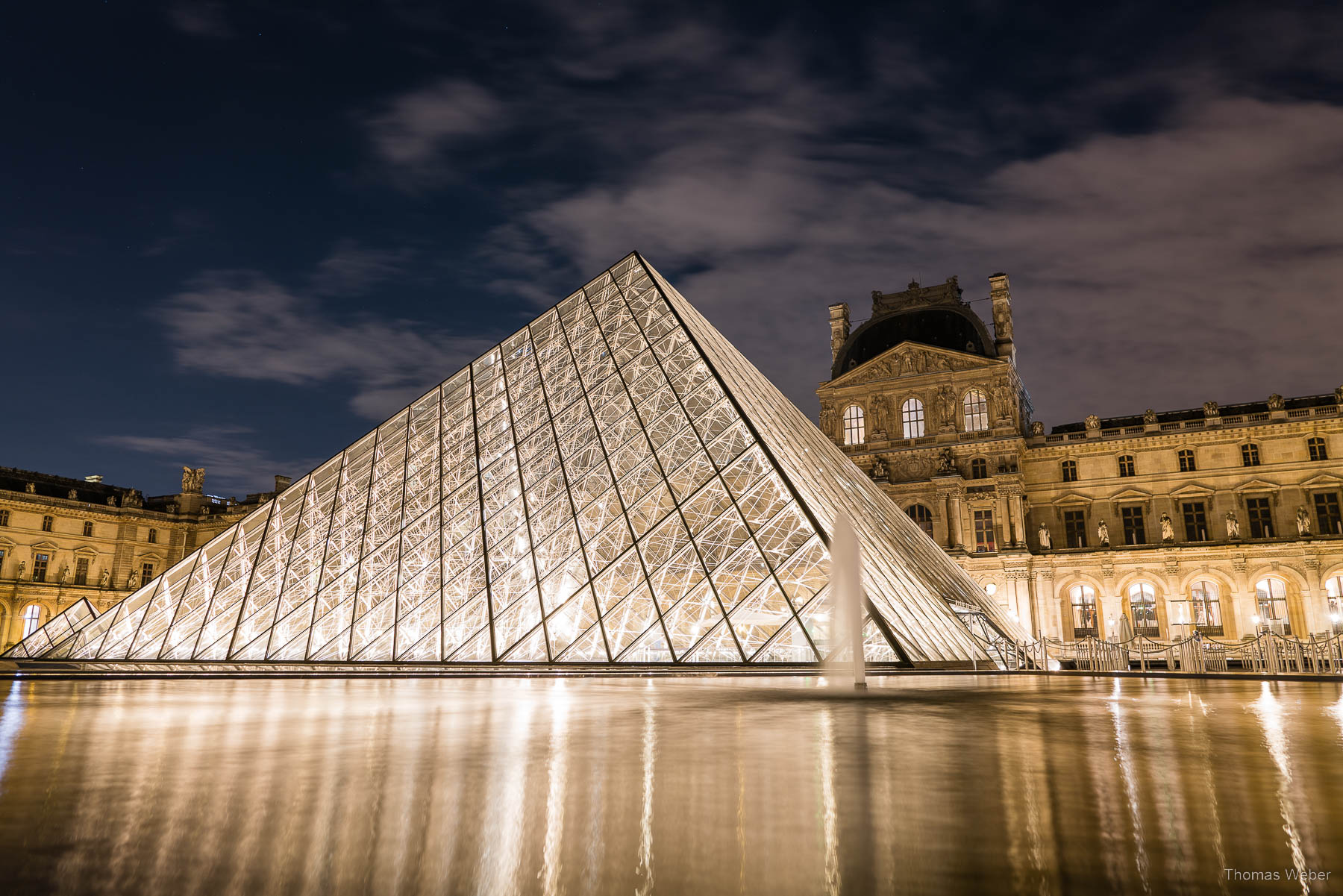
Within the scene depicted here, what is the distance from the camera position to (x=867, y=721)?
5.17 metres

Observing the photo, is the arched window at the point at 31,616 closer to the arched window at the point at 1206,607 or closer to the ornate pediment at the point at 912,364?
the ornate pediment at the point at 912,364

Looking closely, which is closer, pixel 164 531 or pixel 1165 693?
pixel 1165 693

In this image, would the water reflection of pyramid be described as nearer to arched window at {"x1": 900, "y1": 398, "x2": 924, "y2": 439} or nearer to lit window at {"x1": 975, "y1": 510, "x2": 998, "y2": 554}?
lit window at {"x1": 975, "y1": 510, "x2": 998, "y2": 554}

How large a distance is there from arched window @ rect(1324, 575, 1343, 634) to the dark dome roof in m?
17.9

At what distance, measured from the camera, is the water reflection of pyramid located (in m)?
13.2

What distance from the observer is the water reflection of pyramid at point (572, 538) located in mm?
13203

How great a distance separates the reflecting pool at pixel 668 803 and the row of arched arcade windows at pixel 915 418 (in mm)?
37660

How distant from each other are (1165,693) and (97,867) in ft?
30.5

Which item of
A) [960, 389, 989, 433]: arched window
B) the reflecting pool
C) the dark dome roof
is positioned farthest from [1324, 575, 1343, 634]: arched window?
the reflecting pool

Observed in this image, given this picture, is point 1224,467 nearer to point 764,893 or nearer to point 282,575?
point 282,575

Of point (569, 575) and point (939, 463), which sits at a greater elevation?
point (939, 463)

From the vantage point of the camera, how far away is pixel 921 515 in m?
40.9

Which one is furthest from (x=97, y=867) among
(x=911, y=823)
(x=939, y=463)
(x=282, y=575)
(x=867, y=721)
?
(x=939, y=463)


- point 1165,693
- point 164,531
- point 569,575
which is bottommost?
point 1165,693
